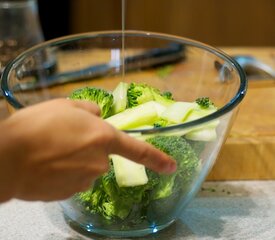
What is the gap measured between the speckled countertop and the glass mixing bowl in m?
0.03

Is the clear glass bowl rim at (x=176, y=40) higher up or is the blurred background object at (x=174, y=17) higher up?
the clear glass bowl rim at (x=176, y=40)

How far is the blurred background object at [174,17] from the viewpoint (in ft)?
7.00

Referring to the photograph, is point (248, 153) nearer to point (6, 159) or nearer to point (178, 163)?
point (178, 163)

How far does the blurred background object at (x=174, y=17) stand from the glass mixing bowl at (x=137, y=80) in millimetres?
980

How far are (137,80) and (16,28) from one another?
35cm

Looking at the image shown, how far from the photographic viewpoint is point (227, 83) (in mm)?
899

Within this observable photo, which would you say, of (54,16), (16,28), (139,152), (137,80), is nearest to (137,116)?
(139,152)

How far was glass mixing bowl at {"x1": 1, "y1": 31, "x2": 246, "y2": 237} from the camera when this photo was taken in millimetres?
695

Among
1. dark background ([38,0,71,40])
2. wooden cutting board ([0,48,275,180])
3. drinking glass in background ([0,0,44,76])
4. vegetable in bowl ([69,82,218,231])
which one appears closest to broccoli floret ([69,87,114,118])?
vegetable in bowl ([69,82,218,231])

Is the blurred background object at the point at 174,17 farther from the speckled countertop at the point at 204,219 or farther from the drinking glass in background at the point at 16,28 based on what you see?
the speckled countertop at the point at 204,219

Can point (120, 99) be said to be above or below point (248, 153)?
above

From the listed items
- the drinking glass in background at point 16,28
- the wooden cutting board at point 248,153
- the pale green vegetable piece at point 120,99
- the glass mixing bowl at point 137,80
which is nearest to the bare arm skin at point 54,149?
the glass mixing bowl at point 137,80

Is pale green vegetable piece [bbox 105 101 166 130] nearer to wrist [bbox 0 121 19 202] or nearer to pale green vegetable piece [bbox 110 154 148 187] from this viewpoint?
pale green vegetable piece [bbox 110 154 148 187]

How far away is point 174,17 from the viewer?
85.4 inches
